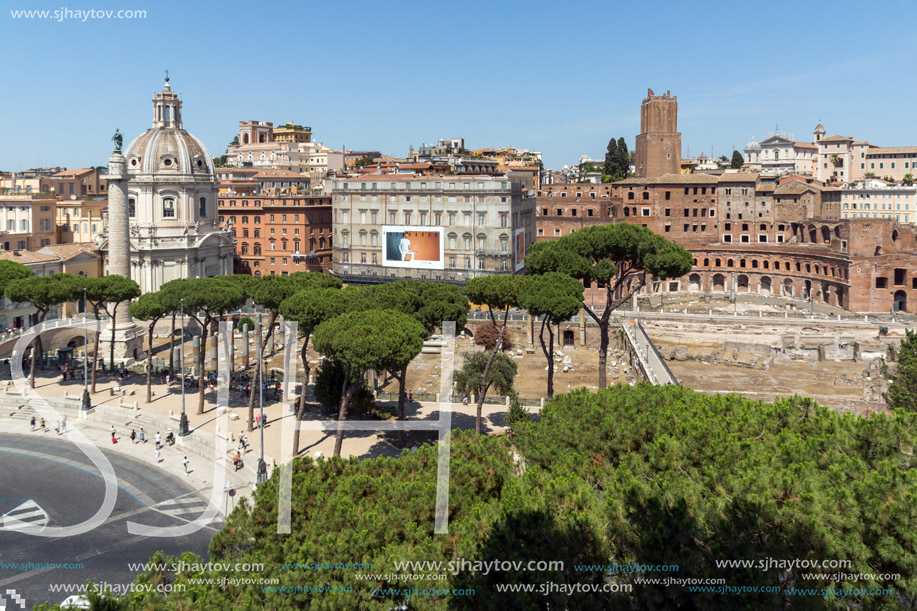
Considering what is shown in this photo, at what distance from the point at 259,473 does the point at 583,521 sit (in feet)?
59.3

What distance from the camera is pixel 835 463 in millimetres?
13570

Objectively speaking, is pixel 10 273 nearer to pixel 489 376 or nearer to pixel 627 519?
pixel 489 376

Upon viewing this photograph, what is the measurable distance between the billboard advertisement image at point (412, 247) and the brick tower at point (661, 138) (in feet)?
156

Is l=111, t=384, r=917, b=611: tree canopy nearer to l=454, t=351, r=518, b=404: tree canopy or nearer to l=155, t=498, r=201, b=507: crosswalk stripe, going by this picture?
l=155, t=498, r=201, b=507: crosswalk stripe

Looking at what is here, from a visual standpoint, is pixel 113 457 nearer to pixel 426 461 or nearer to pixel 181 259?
pixel 426 461

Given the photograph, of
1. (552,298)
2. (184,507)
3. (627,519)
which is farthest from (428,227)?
(627,519)

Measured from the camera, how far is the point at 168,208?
60281 mm

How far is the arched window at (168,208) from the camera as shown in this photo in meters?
60.0

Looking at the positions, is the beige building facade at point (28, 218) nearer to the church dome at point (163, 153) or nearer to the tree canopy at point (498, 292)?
the church dome at point (163, 153)

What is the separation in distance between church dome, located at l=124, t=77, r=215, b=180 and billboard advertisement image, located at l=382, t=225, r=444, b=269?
1681 cm

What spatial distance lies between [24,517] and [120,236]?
2970 cm

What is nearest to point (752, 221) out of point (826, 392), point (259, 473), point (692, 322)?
point (692, 322)

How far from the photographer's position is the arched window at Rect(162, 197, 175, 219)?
197 feet

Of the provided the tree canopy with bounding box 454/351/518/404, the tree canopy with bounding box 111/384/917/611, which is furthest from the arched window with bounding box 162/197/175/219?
the tree canopy with bounding box 111/384/917/611
